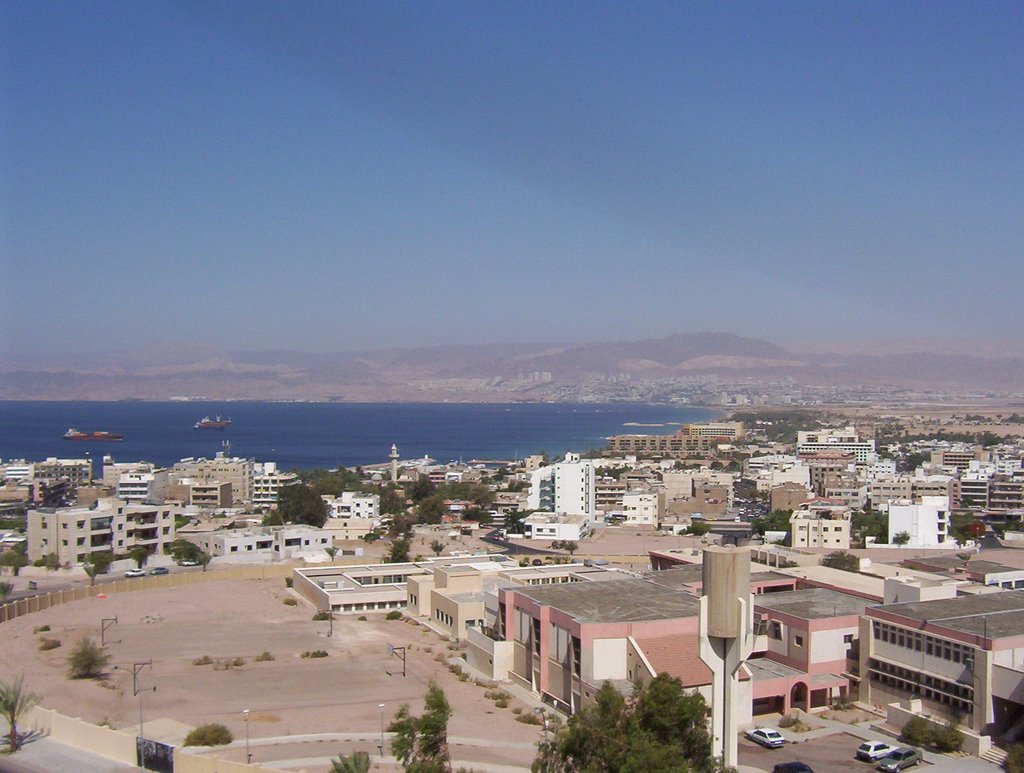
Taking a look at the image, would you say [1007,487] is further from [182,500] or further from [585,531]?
[182,500]

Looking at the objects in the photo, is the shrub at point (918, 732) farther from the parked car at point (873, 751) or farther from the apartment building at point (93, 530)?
the apartment building at point (93, 530)

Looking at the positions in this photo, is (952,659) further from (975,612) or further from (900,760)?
(900,760)

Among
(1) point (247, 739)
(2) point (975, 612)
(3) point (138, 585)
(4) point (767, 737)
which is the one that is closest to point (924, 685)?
(2) point (975, 612)

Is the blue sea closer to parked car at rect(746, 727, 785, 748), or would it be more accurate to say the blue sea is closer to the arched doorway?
the arched doorway

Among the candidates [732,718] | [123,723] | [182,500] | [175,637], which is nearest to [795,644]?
[732,718]

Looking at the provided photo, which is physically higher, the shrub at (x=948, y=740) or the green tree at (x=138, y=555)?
the shrub at (x=948, y=740)

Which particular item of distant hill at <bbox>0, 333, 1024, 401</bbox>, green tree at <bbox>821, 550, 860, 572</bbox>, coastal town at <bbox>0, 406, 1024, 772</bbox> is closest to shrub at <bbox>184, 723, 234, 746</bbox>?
coastal town at <bbox>0, 406, 1024, 772</bbox>

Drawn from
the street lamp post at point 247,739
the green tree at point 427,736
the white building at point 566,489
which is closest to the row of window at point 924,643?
the green tree at point 427,736
